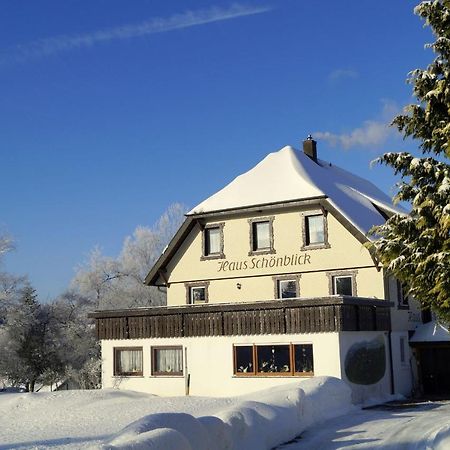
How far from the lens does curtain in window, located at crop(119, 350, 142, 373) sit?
29781 mm

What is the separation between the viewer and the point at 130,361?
2998cm

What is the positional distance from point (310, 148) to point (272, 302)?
12612 millimetres

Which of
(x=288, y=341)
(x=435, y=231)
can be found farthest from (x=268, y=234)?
(x=435, y=231)

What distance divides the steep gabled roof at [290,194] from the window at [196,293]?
173 centimetres

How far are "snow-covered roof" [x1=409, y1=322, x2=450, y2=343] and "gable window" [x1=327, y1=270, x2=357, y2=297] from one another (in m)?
3.67

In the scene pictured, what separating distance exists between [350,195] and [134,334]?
11.6 meters

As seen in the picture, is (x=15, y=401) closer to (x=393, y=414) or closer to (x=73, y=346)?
(x=393, y=414)

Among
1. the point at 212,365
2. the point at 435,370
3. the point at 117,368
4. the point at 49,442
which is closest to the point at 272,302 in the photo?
the point at 212,365

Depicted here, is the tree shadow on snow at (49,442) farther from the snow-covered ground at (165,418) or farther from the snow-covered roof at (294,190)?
the snow-covered roof at (294,190)

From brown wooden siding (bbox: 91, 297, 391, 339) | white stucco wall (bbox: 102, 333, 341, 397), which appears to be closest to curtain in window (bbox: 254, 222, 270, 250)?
brown wooden siding (bbox: 91, 297, 391, 339)

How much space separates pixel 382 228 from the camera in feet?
63.2

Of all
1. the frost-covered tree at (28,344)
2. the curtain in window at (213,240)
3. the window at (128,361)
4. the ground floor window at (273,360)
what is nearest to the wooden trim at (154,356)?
the window at (128,361)

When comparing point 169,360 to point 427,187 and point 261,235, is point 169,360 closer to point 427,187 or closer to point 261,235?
point 261,235

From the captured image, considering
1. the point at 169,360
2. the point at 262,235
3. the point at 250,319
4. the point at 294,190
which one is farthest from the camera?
the point at 262,235
